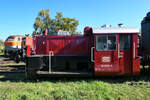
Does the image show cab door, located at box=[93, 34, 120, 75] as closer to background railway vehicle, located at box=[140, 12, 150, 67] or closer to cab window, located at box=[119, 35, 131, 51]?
cab window, located at box=[119, 35, 131, 51]

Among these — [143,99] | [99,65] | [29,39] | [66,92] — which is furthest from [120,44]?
[29,39]

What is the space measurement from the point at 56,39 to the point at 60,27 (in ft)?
80.9

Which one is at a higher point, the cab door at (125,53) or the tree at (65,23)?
the tree at (65,23)

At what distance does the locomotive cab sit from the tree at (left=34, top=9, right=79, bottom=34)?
83.7 ft

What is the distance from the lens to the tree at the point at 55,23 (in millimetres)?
31344

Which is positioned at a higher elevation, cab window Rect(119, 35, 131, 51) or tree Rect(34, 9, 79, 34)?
tree Rect(34, 9, 79, 34)

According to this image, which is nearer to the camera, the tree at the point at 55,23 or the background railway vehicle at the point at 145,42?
the background railway vehicle at the point at 145,42

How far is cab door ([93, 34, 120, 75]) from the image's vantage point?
6273mm

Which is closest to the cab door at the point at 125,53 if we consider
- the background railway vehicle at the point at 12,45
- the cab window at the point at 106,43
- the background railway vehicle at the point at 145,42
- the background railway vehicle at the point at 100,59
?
Answer: the background railway vehicle at the point at 100,59

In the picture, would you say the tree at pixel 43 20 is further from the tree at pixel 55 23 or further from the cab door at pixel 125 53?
the cab door at pixel 125 53

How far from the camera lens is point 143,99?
451 centimetres

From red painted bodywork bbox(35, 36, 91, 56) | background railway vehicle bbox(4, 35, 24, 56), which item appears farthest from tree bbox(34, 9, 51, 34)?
red painted bodywork bbox(35, 36, 91, 56)

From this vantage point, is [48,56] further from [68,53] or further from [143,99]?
[143,99]

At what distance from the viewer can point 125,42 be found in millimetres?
6324
